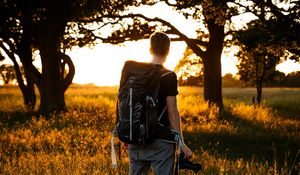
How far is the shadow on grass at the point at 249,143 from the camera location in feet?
39.3

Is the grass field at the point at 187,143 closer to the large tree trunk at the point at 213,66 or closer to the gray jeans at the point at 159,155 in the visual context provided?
the large tree trunk at the point at 213,66

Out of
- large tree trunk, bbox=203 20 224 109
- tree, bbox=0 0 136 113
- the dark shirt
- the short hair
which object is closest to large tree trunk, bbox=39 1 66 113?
tree, bbox=0 0 136 113

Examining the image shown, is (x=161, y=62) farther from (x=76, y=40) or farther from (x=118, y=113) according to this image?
(x=76, y=40)

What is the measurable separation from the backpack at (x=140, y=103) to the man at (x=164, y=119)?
0.25ft

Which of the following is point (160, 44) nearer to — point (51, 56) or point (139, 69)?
point (139, 69)

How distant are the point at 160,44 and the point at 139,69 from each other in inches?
12.7

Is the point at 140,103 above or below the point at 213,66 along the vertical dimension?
below

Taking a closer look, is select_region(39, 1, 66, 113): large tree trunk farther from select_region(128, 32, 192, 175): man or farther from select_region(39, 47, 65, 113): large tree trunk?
select_region(128, 32, 192, 175): man

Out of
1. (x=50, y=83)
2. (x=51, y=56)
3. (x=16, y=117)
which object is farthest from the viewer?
(x=50, y=83)

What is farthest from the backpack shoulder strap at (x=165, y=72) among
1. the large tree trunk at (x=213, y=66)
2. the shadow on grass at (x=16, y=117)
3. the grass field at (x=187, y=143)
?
the large tree trunk at (x=213, y=66)

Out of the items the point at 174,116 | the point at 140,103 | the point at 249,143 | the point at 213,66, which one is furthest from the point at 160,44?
the point at 213,66

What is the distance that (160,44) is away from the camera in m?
4.56

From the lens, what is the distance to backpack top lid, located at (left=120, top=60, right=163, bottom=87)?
4500mm

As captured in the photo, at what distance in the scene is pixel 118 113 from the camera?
483 centimetres
